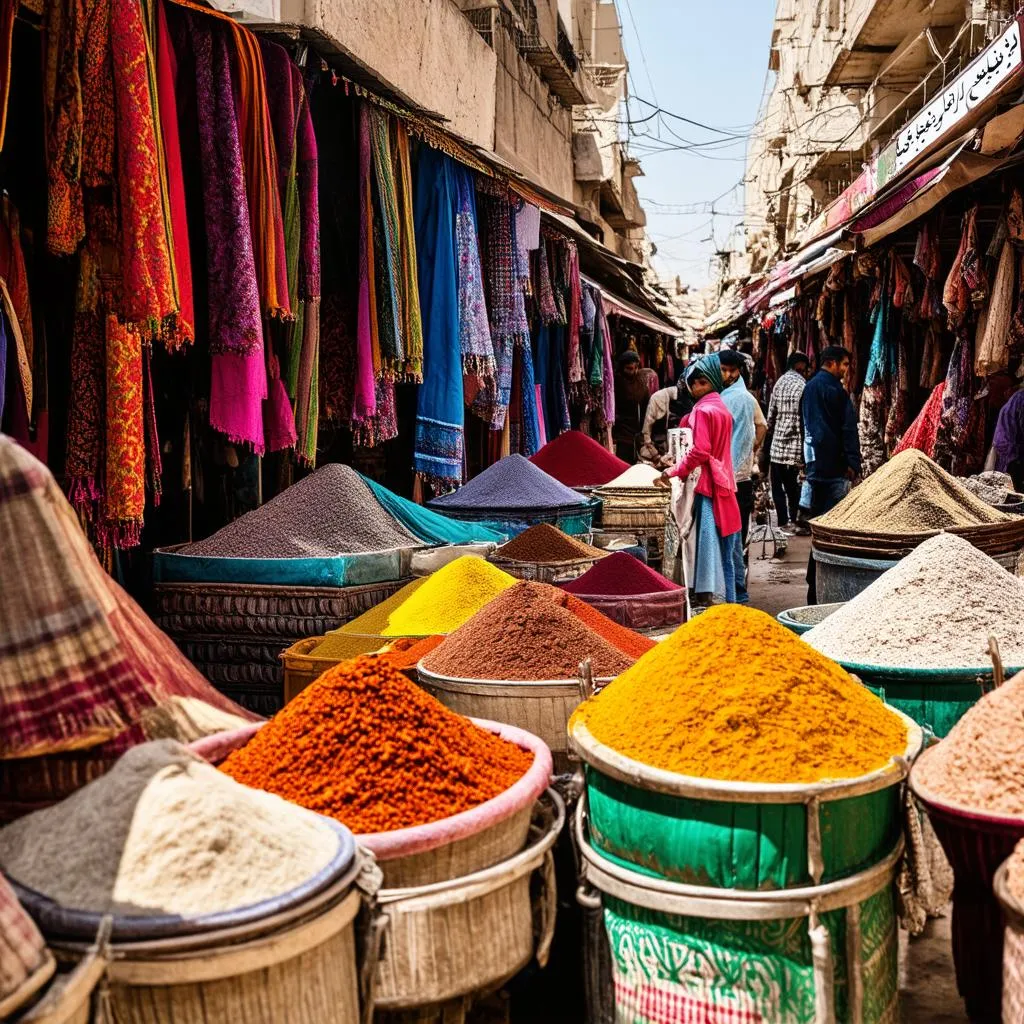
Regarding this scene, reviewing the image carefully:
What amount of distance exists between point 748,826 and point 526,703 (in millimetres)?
625

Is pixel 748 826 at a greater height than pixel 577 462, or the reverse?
pixel 577 462

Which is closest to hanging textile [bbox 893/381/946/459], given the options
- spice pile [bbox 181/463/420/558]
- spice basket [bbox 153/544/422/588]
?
A: spice pile [bbox 181/463/420/558]

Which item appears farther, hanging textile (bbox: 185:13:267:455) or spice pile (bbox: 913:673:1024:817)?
hanging textile (bbox: 185:13:267:455)

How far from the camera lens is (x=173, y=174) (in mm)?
2539

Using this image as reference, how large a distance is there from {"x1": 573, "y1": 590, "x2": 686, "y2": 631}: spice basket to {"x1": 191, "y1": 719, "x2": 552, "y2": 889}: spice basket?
52.4 inches

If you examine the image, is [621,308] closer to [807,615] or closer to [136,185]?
[807,615]

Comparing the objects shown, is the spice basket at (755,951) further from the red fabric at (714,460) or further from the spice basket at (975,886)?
the red fabric at (714,460)

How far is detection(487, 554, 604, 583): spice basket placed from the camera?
10.8 ft

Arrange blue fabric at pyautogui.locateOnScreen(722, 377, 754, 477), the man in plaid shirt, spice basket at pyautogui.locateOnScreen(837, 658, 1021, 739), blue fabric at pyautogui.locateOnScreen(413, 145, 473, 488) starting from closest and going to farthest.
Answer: spice basket at pyautogui.locateOnScreen(837, 658, 1021, 739), blue fabric at pyautogui.locateOnScreen(413, 145, 473, 488), blue fabric at pyautogui.locateOnScreen(722, 377, 754, 477), the man in plaid shirt

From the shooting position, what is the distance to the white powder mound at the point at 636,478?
4957 millimetres

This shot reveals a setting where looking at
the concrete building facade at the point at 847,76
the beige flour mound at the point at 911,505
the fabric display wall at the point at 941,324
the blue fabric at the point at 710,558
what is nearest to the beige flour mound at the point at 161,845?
the beige flour mound at the point at 911,505

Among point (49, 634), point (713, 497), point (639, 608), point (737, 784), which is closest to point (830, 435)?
point (713, 497)

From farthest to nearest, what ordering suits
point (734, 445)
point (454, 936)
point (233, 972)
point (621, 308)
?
1. point (621, 308)
2. point (734, 445)
3. point (454, 936)
4. point (233, 972)

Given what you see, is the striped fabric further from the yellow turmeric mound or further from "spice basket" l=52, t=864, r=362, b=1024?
the yellow turmeric mound
